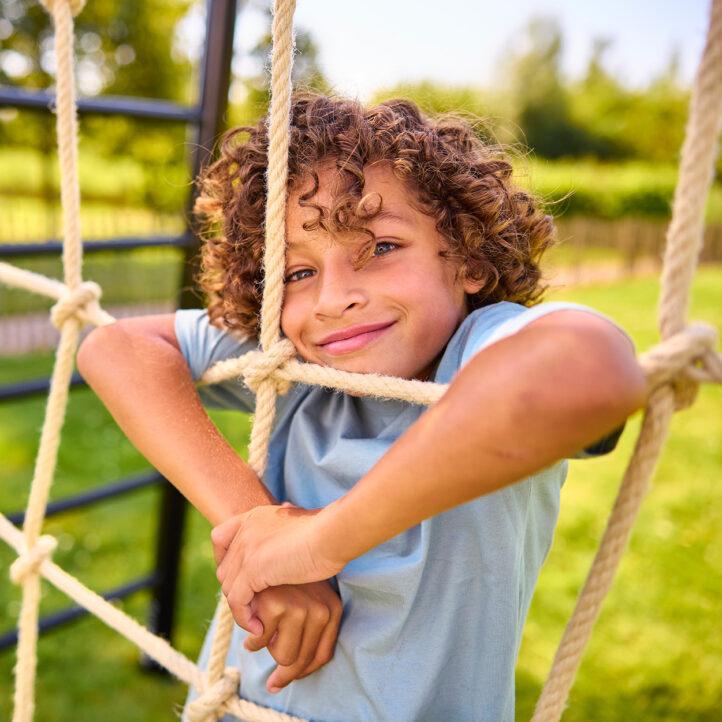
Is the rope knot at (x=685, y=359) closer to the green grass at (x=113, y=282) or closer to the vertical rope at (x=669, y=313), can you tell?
the vertical rope at (x=669, y=313)

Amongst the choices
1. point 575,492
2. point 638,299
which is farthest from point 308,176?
point 638,299

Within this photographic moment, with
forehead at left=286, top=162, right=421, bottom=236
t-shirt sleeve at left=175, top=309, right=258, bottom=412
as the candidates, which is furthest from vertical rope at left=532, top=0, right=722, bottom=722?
t-shirt sleeve at left=175, top=309, right=258, bottom=412

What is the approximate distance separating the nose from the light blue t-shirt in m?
0.11

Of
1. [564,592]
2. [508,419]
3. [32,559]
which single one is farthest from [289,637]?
[564,592]

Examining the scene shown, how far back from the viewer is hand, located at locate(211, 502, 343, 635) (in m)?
0.69

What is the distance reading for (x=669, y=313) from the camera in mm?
606

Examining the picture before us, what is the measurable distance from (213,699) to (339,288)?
455mm

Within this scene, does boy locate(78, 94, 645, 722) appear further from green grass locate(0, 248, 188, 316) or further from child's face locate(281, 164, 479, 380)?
green grass locate(0, 248, 188, 316)

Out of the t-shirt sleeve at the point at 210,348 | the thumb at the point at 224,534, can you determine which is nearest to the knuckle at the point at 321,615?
the thumb at the point at 224,534

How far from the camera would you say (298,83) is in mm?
1116

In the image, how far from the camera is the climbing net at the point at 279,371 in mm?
583

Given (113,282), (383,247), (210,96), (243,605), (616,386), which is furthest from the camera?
(113,282)

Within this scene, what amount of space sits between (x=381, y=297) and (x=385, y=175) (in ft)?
0.50

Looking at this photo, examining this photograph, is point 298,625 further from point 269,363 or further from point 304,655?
point 269,363
